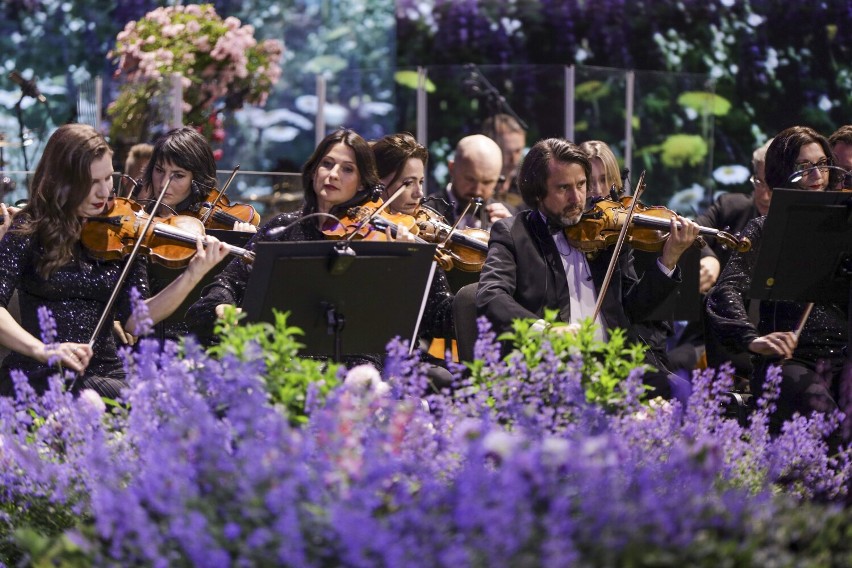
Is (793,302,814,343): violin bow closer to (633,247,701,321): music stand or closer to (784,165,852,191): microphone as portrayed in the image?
(784,165,852,191): microphone

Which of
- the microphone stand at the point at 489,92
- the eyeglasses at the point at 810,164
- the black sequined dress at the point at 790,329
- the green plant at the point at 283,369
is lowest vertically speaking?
the black sequined dress at the point at 790,329

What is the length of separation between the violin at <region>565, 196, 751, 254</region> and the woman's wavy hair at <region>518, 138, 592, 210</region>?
13cm

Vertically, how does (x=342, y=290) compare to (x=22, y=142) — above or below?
below

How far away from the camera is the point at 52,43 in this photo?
8.41m

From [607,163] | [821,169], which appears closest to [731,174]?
[607,163]

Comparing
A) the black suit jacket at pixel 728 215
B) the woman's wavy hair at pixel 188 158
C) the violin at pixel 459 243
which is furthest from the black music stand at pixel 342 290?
the black suit jacket at pixel 728 215

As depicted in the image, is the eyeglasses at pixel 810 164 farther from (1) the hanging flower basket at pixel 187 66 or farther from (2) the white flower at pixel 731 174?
(2) the white flower at pixel 731 174

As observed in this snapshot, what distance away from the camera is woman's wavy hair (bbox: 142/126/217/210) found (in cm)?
426

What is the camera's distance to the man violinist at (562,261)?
3.50 m

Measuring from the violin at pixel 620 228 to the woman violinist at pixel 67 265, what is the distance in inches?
41.9

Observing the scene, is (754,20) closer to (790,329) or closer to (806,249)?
(790,329)

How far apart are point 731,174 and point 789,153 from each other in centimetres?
386

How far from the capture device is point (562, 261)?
355 centimetres

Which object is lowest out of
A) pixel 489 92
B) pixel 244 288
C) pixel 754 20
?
pixel 244 288
